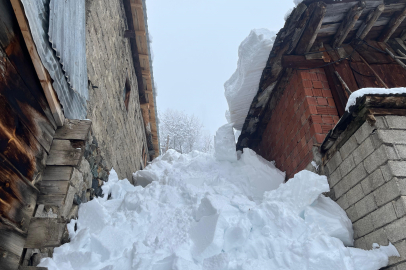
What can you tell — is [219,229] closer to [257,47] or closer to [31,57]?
[31,57]

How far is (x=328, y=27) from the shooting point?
3.44 metres

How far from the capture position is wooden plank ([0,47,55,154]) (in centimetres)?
161

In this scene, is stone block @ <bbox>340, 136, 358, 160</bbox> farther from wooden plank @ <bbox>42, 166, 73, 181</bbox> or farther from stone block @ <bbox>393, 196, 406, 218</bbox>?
wooden plank @ <bbox>42, 166, 73, 181</bbox>

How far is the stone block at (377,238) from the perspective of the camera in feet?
6.95

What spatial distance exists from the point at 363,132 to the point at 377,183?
0.50 meters

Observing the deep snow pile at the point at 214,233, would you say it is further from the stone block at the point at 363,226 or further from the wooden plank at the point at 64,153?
the wooden plank at the point at 64,153

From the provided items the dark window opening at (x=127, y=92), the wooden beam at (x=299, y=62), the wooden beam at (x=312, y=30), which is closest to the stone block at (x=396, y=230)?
the wooden beam at (x=299, y=62)

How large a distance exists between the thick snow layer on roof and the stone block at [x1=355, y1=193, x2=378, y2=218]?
2.32 m

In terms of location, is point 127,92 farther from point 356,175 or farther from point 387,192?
point 387,192

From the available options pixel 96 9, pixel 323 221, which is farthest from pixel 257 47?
pixel 323 221

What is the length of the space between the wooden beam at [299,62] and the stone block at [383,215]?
2.15 metres

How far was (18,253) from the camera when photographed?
67.0 inches

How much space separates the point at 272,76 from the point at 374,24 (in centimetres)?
150

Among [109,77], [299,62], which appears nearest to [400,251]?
[299,62]
